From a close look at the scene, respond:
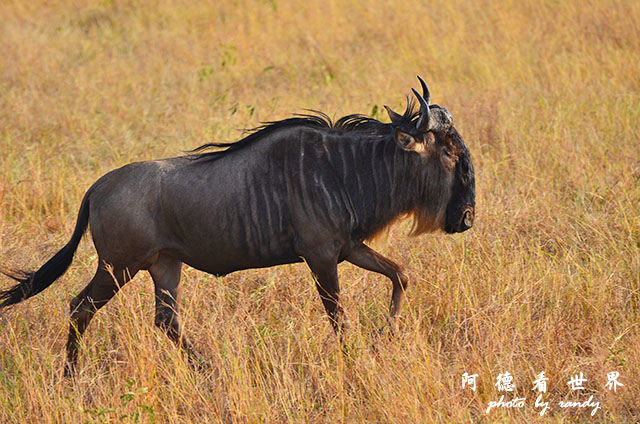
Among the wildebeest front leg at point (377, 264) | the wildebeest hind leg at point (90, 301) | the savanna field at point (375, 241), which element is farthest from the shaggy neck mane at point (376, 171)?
the wildebeest hind leg at point (90, 301)

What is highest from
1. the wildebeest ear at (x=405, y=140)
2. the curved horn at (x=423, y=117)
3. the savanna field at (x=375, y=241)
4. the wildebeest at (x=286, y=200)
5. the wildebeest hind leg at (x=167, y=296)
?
the curved horn at (x=423, y=117)

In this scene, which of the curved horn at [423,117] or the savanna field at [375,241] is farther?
the curved horn at [423,117]

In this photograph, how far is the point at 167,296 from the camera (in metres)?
4.25

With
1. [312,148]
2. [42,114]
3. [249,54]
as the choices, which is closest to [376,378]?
[312,148]

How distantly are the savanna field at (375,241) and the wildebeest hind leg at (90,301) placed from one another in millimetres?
103

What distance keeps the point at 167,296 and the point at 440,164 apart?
1558mm

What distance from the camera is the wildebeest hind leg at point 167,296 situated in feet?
13.9

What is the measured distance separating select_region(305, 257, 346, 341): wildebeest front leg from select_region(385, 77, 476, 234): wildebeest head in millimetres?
585

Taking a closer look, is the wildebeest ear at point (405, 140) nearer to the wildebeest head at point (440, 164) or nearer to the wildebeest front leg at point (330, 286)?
the wildebeest head at point (440, 164)

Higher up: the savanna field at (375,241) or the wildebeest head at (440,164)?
the wildebeest head at (440,164)

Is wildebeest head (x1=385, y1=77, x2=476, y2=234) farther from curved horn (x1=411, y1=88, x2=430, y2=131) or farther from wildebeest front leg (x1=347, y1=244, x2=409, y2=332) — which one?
wildebeest front leg (x1=347, y1=244, x2=409, y2=332)

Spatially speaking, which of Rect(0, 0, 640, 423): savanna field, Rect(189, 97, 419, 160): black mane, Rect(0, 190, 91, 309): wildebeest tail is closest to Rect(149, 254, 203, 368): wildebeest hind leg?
Rect(0, 0, 640, 423): savanna field

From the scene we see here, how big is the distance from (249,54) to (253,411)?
693 cm

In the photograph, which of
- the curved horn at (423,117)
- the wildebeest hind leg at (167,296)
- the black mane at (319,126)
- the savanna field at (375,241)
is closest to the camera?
the savanna field at (375,241)
